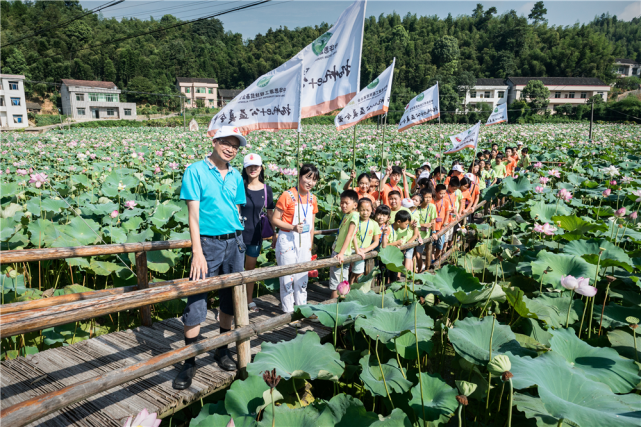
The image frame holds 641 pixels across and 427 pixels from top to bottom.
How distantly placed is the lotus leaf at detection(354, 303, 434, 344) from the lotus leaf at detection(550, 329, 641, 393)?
0.64 metres

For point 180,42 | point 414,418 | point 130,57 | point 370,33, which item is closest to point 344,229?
point 414,418

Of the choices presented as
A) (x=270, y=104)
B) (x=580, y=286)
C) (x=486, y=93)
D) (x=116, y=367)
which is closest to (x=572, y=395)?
(x=580, y=286)

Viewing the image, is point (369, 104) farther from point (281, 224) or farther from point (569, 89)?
point (569, 89)

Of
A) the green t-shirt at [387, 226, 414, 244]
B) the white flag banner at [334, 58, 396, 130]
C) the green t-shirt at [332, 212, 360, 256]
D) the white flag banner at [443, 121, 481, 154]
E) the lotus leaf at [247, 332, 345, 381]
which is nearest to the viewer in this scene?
the lotus leaf at [247, 332, 345, 381]

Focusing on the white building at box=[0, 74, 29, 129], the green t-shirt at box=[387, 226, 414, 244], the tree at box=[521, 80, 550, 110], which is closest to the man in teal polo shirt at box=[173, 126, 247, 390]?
the green t-shirt at box=[387, 226, 414, 244]

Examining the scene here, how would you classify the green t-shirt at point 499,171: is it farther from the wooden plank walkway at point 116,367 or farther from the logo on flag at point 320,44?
the wooden plank walkway at point 116,367

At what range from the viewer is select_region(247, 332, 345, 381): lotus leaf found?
183cm

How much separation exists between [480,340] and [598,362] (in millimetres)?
570

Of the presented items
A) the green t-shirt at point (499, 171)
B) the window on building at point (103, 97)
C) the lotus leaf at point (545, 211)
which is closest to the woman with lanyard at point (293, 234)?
the lotus leaf at point (545, 211)

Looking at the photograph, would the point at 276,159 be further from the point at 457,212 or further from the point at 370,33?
the point at 370,33

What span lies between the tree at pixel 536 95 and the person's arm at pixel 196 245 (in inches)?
2317

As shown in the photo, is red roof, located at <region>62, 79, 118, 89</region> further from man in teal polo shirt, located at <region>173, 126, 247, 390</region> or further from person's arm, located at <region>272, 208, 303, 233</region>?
man in teal polo shirt, located at <region>173, 126, 247, 390</region>

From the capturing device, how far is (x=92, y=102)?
1988 inches

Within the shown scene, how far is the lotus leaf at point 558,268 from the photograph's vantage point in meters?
2.79
